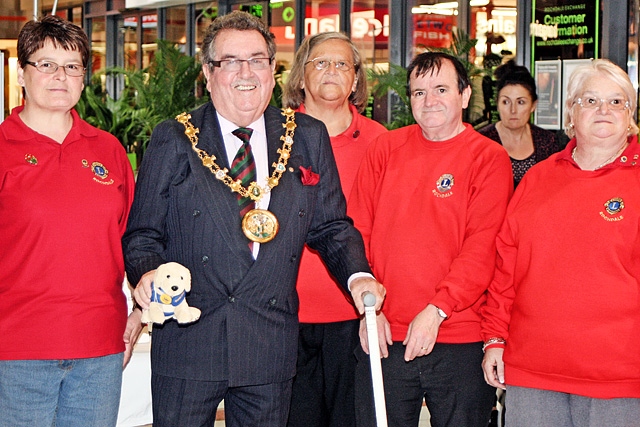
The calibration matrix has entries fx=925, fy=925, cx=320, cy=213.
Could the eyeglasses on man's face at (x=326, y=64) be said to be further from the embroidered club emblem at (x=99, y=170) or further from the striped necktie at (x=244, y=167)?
the embroidered club emblem at (x=99, y=170)

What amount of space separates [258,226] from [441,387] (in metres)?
0.98

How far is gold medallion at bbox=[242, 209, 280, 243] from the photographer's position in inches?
109

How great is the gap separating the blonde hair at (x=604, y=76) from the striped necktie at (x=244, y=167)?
108 centimetres

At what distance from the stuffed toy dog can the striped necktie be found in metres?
0.29

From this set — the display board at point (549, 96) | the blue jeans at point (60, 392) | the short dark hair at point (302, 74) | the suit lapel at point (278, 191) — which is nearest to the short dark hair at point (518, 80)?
the short dark hair at point (302, 74)

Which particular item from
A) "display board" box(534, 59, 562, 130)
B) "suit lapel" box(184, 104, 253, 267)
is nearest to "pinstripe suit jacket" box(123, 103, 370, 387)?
"suit lapel" box(184, 104, 253, 267)

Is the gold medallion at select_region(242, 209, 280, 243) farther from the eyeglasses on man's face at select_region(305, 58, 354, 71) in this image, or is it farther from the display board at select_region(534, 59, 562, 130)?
the display board at select_region(534, 59, 562, 130)

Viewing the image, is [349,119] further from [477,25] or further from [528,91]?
[477,25]

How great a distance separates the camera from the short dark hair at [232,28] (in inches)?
115

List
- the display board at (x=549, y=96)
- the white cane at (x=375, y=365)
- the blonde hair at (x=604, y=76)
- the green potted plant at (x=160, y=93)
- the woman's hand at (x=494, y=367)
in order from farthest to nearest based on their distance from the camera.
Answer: the green potted plant at (x=160, y=93)
the display board at (x=549, y=96)
the woman's hand at (x=494, y=367)
the blonde hair at (x=604, y=76)
the white cane at (x=375, y=365)

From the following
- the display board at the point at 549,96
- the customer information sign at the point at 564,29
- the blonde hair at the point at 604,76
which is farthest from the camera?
the display board at the point at 549,96

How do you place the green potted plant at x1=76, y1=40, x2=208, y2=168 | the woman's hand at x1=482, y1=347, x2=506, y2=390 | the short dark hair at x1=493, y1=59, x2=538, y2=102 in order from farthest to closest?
the green potted plant at x1=76, y1=40, x2=208, y2=168, the short dark hair at x1=493, y1=59, x2=538, y2=102, the woman's hand at x1=482, y1=347, x2=506, y2=390

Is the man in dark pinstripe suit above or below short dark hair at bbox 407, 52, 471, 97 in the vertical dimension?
below

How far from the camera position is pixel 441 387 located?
10.8 feet
